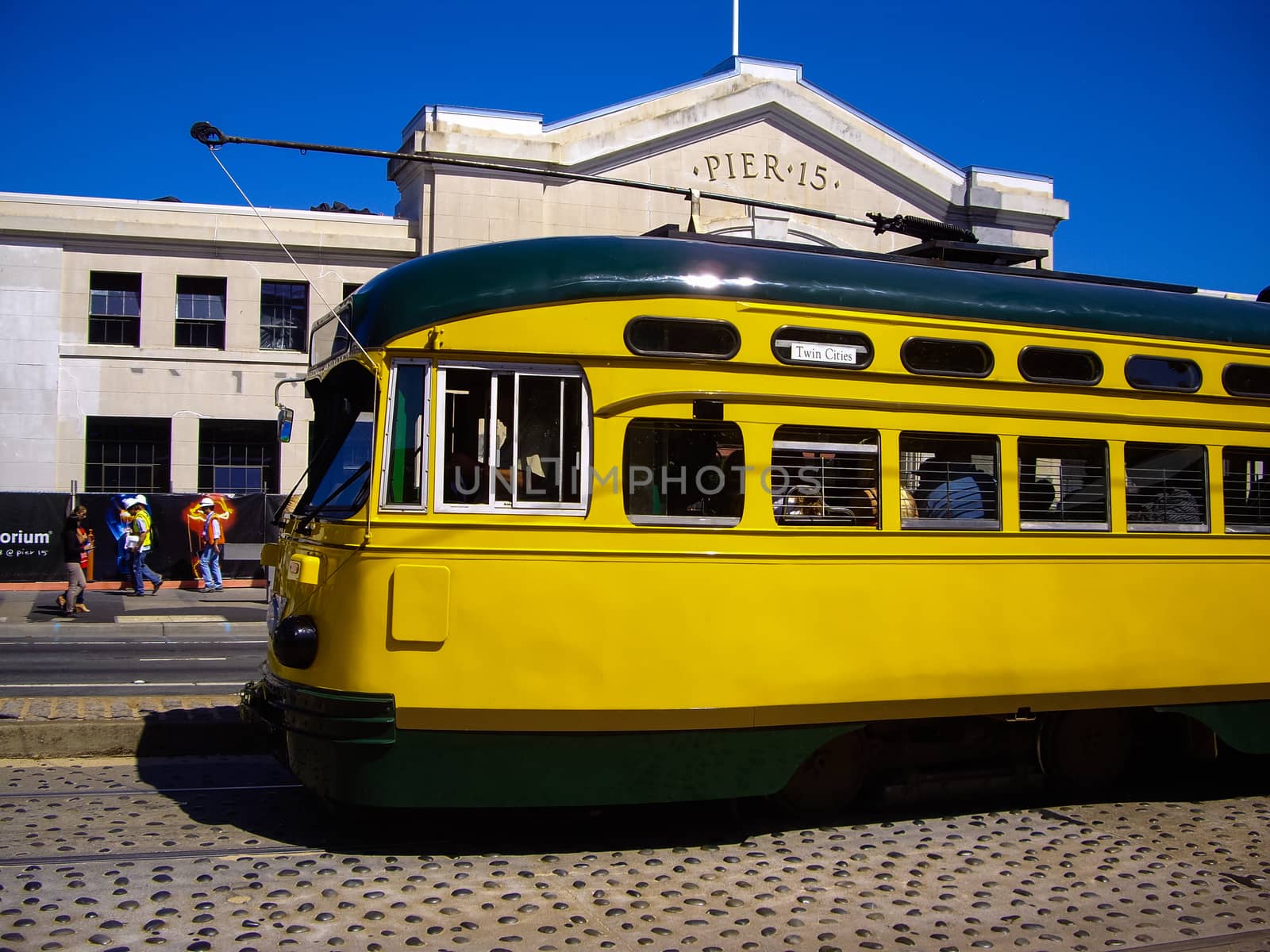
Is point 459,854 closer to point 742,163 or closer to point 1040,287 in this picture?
point 1040,287

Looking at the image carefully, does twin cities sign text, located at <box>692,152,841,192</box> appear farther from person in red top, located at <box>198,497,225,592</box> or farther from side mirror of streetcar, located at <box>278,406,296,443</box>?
side mirror of streetcar, located at <box>278,406,296,443</box>

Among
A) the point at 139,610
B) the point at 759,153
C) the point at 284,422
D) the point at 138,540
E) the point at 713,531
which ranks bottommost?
the point at 139,610

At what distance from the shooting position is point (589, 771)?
577cm

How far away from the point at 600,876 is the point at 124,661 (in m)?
10.2

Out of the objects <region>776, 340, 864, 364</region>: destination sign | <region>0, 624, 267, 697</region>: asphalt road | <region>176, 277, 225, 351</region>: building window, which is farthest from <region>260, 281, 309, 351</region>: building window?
<region>776, 340, 864, 364</region>: destination sign

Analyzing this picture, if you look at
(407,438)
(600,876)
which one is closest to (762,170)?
(407,438)

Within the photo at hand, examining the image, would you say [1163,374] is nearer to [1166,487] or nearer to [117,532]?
[1166,487]

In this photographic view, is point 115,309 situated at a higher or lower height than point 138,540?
higher

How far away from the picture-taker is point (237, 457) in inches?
1107

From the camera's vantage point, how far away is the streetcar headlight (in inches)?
229

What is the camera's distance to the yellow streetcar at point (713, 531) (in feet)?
18.7

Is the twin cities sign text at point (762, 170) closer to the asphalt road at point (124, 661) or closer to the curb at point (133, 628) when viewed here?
the curb at point (133, 628)

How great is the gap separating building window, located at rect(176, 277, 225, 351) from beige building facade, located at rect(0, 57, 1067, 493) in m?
0.04

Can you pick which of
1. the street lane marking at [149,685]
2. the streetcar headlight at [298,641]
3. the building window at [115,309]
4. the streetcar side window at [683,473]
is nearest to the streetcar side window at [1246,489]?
the streetcar side window at [683,473]
